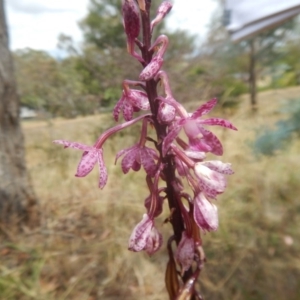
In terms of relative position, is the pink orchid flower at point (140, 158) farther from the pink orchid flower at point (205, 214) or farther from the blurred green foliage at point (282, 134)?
the blurred green foliage at point (282, 134)

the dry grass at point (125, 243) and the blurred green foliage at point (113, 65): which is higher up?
the blurred green foliage at point (113, 65)

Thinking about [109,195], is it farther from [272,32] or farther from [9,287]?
[272,32]

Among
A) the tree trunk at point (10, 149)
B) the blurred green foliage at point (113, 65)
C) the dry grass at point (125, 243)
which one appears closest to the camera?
the dry grass at point (125, 243)

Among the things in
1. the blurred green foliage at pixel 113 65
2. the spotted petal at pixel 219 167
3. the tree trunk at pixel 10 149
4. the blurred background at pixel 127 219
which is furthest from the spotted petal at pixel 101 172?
the blurred green foliage at pixel 113 65

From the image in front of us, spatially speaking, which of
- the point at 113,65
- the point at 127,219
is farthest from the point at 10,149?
the point at 113,65

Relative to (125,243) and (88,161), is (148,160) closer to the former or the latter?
(88,161)

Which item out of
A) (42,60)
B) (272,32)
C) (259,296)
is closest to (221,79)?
(272,32)
